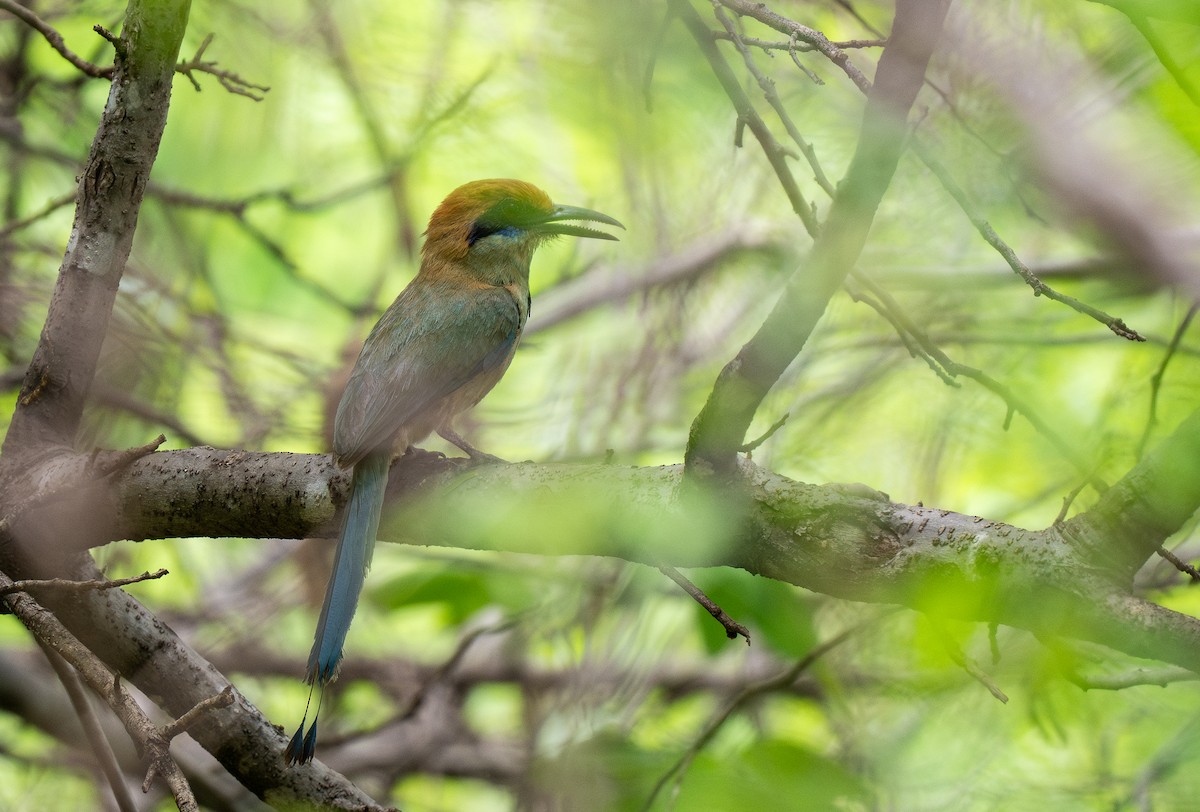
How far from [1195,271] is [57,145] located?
4.29m

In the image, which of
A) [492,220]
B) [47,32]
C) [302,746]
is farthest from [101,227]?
[492,220]

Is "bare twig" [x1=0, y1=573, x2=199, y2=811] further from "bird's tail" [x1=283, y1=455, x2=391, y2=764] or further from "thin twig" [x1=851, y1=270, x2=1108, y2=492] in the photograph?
"thin twig" [x1=851, y1=270, x2=1108, y2=492]

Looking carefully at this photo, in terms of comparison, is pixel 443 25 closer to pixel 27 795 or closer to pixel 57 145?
pixel 57 145

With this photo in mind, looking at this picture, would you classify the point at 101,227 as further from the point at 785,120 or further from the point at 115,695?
the point at 785,120

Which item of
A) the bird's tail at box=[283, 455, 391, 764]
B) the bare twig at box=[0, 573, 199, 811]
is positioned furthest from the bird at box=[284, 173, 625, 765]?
the bare twig at box=[0, 573, 199, 811]

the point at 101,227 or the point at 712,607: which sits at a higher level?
the point at 101,227

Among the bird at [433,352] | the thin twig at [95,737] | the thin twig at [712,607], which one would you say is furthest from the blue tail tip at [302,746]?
the thin twig at [712,607]

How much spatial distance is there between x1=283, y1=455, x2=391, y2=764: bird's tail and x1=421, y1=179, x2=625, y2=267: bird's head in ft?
4.70

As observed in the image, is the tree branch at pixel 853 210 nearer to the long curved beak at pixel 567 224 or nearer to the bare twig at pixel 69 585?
the bare twig at pixel 69 585

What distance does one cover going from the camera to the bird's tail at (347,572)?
2.71 m

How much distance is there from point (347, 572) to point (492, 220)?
1766mm

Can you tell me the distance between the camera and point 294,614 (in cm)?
512

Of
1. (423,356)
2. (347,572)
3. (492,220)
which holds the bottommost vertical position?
(347,572)

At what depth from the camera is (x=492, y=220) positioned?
4.11 metres
